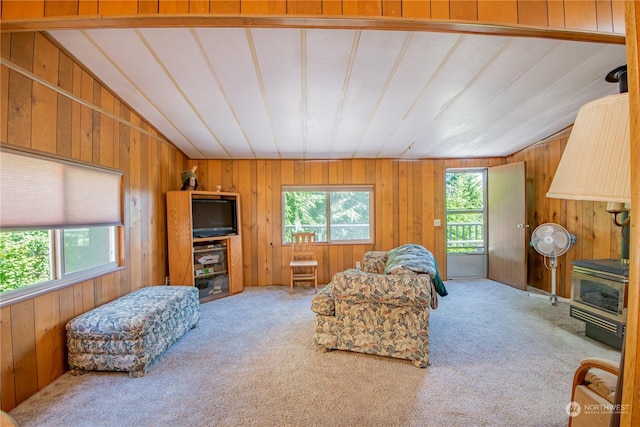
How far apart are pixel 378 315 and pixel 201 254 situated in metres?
2.77

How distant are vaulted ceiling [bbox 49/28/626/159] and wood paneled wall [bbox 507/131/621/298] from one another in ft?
1.62

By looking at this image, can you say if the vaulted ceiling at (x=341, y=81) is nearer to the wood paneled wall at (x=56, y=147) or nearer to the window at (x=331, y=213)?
the wood paneled wall at (x=56, y=147)

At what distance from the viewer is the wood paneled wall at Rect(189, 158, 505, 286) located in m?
4.45

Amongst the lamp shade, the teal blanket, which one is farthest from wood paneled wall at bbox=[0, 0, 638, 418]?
the teal blanket

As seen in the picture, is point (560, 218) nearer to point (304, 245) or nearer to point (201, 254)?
point (304, 245)

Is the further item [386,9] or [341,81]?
[341,81]

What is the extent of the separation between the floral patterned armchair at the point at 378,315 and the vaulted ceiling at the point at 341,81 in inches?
69.0

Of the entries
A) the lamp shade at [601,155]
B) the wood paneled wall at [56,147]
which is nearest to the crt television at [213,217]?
the wood paneled wall at [56,147]

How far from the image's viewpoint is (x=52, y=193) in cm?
194

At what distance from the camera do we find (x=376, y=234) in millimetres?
4562

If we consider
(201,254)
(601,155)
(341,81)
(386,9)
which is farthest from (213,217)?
(601,155)

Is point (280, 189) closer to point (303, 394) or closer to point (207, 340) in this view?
point (207, 340)

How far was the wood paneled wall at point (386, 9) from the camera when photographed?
4.02 feet

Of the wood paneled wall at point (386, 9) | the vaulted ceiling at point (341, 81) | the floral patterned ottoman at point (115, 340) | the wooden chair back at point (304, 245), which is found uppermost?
the vaulted ceiling at point (341, 81)
